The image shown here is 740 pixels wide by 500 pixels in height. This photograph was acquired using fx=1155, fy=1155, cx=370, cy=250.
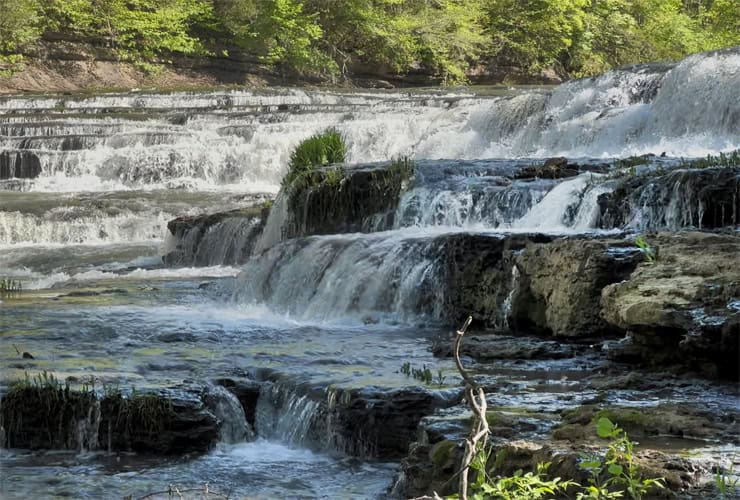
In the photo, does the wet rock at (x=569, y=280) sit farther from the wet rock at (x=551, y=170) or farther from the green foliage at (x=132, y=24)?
the green foliage at (x=132, y=24)

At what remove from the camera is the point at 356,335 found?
9508mm

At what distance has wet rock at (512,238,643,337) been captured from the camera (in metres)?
8.26

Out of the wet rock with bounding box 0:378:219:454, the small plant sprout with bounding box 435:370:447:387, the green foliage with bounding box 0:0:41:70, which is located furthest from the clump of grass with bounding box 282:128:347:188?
the green foliage with bounding box 0:0:41:70

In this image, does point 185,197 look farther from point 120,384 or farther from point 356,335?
point 120,384

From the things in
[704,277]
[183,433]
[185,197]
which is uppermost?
[185,197]

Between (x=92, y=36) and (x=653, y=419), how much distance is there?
3134 cm

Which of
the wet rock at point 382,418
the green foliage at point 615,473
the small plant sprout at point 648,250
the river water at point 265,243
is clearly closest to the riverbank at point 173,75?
the river water at point 265,243

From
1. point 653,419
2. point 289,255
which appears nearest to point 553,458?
point 653,419

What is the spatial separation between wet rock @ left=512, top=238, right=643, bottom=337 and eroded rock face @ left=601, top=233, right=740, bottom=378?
48cm

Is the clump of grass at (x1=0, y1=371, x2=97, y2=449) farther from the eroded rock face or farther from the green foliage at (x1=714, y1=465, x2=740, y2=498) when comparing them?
the green foliage at (x1=714, y1=465, x2=740, y2=498)

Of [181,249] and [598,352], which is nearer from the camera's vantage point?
[598,352]

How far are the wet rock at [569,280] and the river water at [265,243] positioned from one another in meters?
0.88

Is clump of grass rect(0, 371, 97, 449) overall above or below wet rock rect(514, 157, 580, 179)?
below

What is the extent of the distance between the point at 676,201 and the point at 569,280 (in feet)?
6.79
